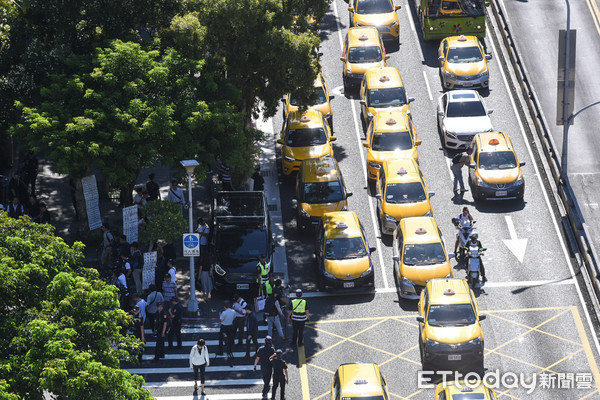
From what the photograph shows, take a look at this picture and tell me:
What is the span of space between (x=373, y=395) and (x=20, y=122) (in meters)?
15.1

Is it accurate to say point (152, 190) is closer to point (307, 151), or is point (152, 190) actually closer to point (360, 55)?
point (307, 151)

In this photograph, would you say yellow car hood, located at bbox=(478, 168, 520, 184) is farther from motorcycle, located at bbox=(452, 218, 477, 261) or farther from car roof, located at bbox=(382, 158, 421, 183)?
motorcycle, located at bbox=(452, 218, 477, 261)

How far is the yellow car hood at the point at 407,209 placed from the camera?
126ft

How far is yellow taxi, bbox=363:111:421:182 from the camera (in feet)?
137

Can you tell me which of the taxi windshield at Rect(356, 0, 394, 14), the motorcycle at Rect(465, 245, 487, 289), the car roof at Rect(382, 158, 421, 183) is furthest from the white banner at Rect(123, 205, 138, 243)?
the taxi windshield at Rect(356, 0, 394, 14)

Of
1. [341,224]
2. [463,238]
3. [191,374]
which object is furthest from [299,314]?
[463,238]

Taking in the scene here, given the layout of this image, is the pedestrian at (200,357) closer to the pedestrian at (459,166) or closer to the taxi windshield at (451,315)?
the taxi windshield at (451,315)

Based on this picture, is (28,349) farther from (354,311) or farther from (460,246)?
(460,246)

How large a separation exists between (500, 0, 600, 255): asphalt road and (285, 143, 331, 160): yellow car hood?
30.6 feet

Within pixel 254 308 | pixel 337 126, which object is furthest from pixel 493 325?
pixel 337 126

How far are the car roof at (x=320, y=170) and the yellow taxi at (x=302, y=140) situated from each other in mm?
1618

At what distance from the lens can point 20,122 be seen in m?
36.0

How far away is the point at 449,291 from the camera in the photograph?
32.3 m

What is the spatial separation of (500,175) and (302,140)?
7372mm
